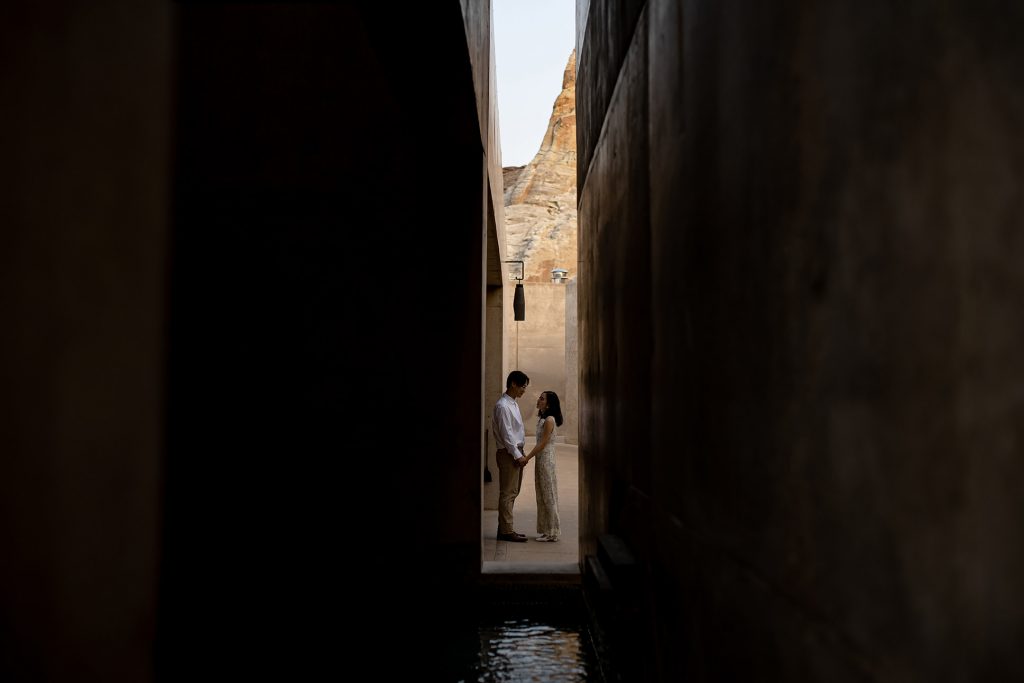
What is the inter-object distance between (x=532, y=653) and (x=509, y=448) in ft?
Result: 10.2

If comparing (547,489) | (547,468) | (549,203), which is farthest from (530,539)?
(549,203)

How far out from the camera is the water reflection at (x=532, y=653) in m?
4.89

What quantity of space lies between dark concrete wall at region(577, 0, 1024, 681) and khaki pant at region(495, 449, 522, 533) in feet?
17.6

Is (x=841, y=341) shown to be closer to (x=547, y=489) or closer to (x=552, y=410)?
(x=552, y=410)

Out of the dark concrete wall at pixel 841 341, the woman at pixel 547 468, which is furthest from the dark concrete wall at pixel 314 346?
the dark concrete wall at pixel 841 341

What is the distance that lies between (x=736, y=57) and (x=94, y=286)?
166 centimetres

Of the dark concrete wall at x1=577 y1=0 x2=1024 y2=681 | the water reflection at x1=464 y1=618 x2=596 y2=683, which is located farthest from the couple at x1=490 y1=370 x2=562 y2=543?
the dark concrete wall at x1=577 y1=0 x2=1024 y2=681

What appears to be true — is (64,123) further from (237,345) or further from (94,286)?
(237,345)

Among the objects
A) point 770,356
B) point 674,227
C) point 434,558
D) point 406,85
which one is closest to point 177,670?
point 434,558

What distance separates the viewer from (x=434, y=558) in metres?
6.64

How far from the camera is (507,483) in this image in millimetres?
8336

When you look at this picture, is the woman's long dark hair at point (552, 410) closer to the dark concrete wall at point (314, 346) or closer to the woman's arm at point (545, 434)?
the woman's arm at point (545, 434)

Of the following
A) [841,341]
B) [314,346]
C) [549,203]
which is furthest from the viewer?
[549,203]

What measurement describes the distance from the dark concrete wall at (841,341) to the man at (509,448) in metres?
5.34
